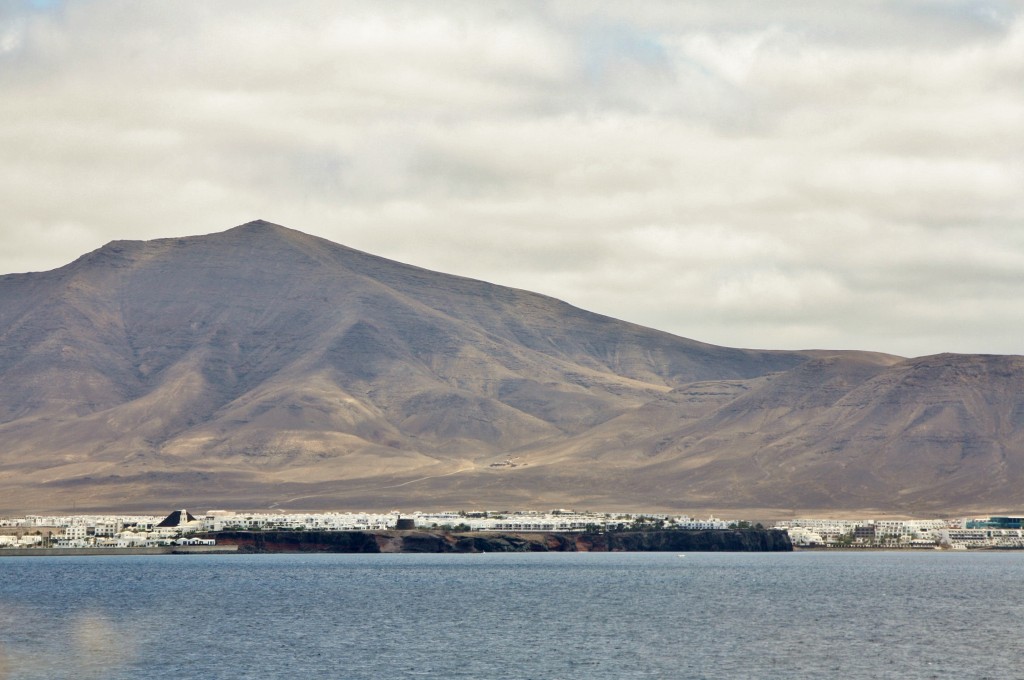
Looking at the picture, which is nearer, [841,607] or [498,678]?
[498,678]

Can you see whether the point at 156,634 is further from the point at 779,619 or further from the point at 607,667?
the point at 779,619

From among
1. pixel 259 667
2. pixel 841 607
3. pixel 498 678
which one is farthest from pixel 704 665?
pixel 841 607

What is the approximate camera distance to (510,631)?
A: 12394 cm

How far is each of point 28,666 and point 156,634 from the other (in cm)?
2350

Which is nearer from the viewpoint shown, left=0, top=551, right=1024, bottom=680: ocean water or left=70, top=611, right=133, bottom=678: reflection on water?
left=70, top=611, right=133, bottom=678: reflection on water

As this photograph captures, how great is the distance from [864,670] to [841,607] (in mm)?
50581

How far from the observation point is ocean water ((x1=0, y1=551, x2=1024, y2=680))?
10031 cm

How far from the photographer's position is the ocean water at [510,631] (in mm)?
100312

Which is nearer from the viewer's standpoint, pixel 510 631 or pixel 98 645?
pixel 98 645

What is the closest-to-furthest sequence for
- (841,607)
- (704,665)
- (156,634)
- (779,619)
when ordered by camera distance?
(704,665), (156,634), (779,619), (841,607)

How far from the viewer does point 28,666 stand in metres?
97.5

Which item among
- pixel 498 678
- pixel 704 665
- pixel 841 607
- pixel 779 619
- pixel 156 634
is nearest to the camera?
pixel 498 678

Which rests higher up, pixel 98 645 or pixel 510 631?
pixel 510 631

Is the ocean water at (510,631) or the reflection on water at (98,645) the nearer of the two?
the reflection on water at (98,645)
